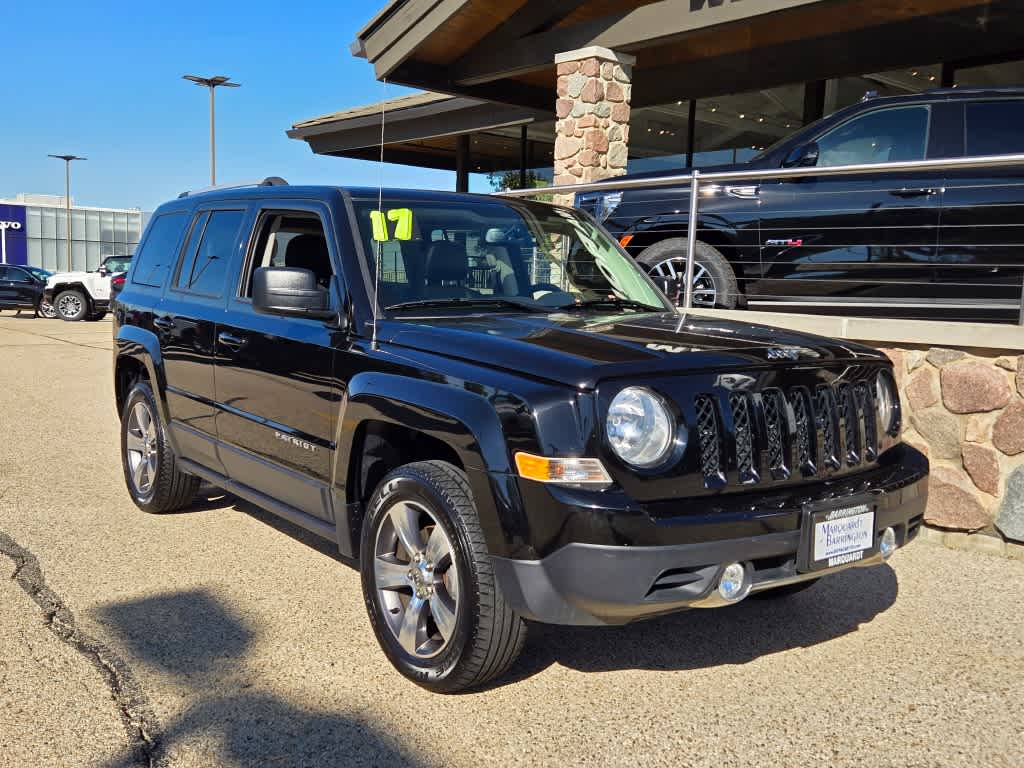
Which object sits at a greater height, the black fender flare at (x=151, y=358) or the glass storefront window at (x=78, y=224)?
the glass storefront window at (x=78, y=224)

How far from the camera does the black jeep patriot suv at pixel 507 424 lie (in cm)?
295

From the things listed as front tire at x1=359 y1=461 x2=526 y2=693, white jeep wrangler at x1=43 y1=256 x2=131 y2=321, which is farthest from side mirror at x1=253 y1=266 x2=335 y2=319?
white jeep wrangler at x1=43 y1=256 x2=131 y2=321

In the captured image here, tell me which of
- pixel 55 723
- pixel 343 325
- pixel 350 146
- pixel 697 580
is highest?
pixel 350 146

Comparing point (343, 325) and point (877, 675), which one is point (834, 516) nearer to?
point (877, 675)

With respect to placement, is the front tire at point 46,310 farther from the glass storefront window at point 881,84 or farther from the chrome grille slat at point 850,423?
the chrome grille slat at point 850,423

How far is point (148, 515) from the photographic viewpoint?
577 cm

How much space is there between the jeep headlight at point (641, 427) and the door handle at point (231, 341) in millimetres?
2200

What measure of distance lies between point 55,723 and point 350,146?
18182 millimetres

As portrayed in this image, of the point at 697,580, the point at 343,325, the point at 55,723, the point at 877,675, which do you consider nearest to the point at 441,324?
the point at 343,325

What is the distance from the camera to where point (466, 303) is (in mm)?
4043

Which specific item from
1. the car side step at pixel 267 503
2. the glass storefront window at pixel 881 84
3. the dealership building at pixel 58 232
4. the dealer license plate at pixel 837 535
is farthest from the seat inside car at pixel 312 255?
the dealership building at pixel 58 232

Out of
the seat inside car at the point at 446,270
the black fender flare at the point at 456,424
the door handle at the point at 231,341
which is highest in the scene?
the seat inside car at the point at 446,270

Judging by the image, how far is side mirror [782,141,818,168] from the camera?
7277 mm

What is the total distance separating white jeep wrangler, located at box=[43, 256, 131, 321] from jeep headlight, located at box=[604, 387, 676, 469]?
2376cm
